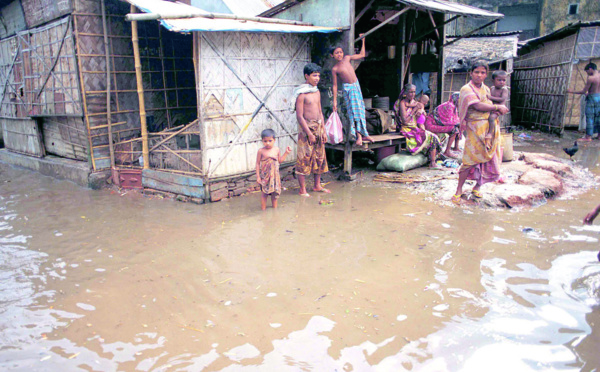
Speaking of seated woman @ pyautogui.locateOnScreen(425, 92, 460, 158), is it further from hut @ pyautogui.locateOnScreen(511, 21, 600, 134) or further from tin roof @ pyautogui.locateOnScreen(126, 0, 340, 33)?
hut @ pyautogui.locateOnScreen(511, 21, 600, 134)

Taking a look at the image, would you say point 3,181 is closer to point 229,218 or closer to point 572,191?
point 229,218

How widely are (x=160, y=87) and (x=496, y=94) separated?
585 cm

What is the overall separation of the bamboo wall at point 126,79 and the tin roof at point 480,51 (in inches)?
291

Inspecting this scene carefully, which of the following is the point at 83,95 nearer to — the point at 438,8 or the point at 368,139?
the point at 368,139

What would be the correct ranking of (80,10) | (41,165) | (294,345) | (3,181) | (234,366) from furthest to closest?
1. (41,165)
2. (3,181)
3. (80,10)
4. (294,345)
5. (234,366)

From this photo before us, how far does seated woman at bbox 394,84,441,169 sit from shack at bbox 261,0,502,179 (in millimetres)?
248

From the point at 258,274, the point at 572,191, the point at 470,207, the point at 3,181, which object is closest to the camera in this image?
the point at 258,274

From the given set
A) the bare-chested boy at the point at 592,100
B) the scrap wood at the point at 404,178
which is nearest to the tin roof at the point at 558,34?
the bare-chested boy at the point at 592,100

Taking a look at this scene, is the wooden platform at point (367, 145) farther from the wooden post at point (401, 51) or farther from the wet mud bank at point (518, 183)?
the wooden post at point (401, 51)

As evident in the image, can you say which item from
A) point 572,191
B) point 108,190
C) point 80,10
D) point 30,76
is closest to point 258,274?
point 108,190

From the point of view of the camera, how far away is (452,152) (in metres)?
8.28

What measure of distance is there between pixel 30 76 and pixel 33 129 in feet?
3.71

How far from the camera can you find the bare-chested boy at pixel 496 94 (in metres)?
5.11

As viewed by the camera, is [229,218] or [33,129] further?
[33,129]
